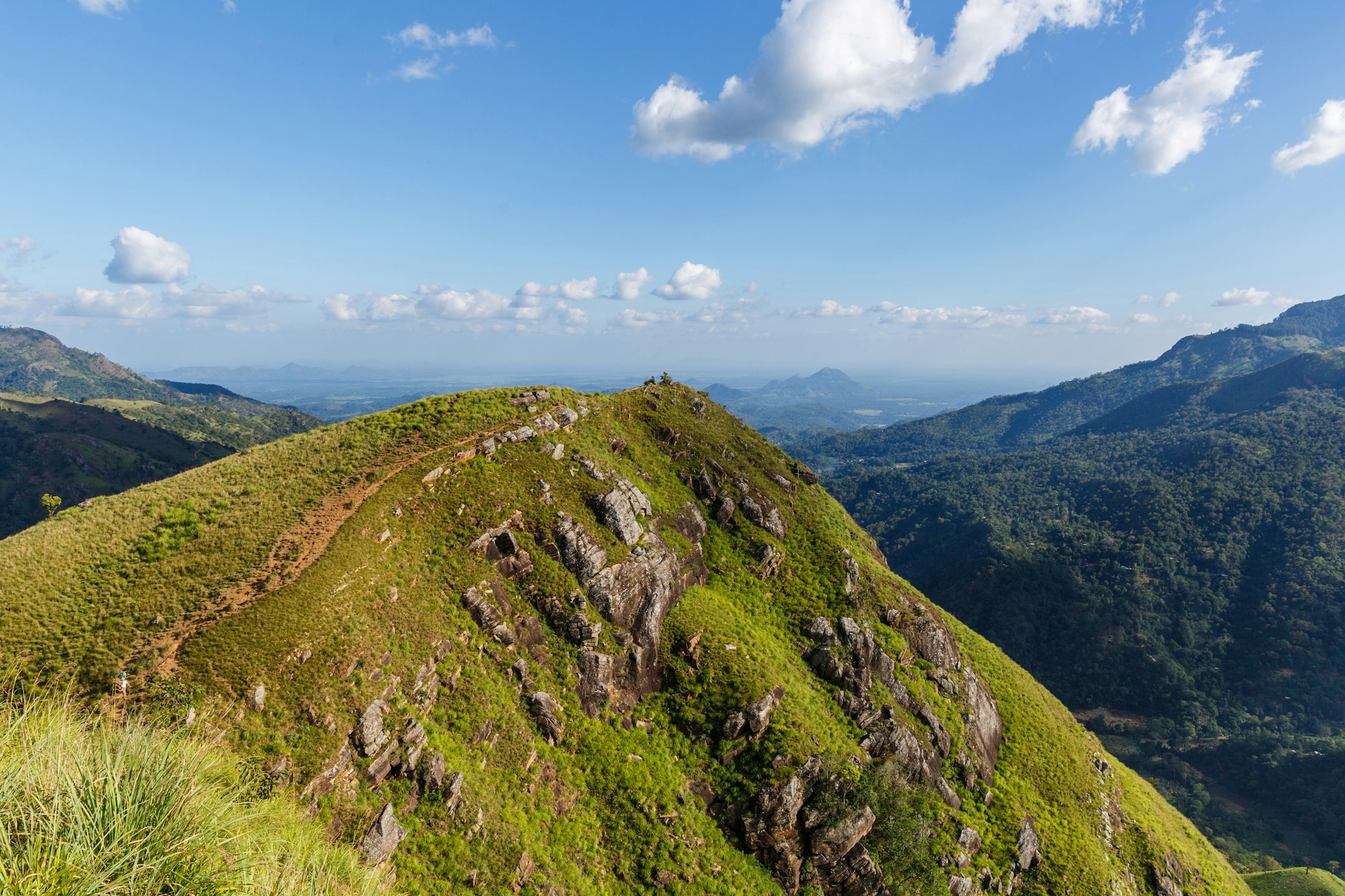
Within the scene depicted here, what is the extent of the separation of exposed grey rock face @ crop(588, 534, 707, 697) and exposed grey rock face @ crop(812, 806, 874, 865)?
41.5 ft

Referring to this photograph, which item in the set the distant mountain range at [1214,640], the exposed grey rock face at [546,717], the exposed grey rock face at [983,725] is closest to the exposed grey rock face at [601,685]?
the exposed grey rock face at [546,717]

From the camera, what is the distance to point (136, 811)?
9.14 metres

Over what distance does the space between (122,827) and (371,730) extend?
15.4 meters

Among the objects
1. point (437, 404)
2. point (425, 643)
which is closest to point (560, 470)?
point (437, 404)

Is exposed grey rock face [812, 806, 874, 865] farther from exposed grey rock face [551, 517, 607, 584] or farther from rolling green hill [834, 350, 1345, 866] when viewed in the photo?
rolling green hill [834, 350, 1345, 866]

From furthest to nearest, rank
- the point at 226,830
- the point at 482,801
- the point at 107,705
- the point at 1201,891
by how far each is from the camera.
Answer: the point at 1201,891
the point at 482,801
the point at 107,705
the point at 226,830

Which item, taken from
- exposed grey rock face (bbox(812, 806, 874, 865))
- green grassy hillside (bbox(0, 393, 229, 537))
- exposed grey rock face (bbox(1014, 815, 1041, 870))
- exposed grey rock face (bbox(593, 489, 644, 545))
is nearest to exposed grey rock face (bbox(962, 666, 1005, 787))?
exposed grey rock face (bbox(1014, 815, 1041, 870))

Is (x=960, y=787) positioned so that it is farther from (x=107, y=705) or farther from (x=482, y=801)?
(x=107, y=705)

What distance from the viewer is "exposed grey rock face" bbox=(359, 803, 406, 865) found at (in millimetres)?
19969

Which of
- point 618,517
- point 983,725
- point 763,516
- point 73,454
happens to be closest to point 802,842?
point 983,725

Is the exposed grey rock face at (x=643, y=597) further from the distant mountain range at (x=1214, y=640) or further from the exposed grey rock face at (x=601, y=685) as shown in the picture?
the distant mountain range at (x=1214, y=640)

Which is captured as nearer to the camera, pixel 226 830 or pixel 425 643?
pixel 226 830

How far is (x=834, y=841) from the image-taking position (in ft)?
96.5

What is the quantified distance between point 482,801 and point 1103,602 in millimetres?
211909
